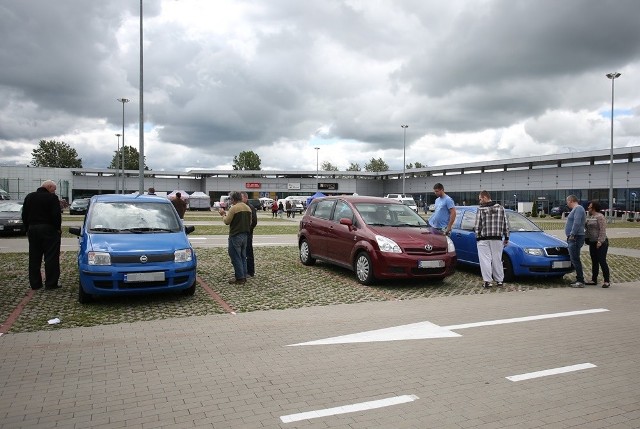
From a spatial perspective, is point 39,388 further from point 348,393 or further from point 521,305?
point 521,305

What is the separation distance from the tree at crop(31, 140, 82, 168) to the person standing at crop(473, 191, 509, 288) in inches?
5134

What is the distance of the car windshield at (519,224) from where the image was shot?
419 inches

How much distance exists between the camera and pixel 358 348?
538cm

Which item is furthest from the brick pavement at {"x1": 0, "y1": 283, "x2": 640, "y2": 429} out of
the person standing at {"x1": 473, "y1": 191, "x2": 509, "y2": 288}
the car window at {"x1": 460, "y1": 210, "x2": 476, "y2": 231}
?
the car window at {"x1": 460, "y1": 210, "x2": 476, "y2": 231}

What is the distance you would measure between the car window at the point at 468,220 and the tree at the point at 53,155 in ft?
423

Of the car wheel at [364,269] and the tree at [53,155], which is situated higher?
the tree at [53,155]

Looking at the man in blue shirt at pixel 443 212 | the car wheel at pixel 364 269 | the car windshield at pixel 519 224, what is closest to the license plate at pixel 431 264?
the car wheel at pixel 364 269

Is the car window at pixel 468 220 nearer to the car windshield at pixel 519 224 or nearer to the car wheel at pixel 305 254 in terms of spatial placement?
the car windshield at pixel 519 224

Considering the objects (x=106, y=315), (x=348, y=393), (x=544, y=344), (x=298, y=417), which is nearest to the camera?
(x=298, y=417)

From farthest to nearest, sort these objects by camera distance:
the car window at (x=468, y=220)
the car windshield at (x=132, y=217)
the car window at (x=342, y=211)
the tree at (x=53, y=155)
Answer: the tree at (x=53, y=155)
the car window at (x=468, y=220)
the car window at (x=342, y=211)
the car windshield at (x=132, y=217)

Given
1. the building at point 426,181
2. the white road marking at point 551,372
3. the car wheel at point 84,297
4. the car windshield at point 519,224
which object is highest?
the building at point 426,181

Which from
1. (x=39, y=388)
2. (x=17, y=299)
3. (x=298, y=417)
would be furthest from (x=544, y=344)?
(x=17, y=299)

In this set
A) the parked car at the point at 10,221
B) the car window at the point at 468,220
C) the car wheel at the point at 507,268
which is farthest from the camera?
the parked car at the point at 10,221

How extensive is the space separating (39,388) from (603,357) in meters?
5.50
